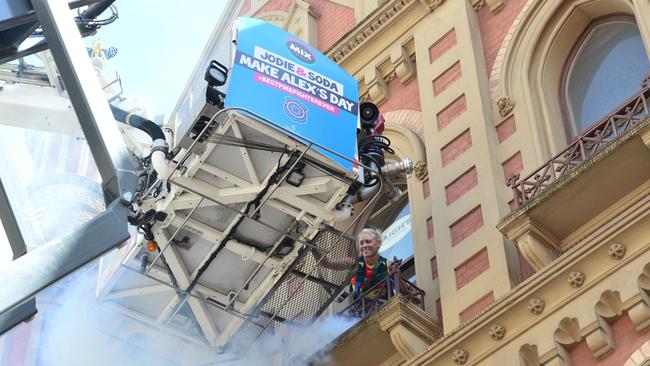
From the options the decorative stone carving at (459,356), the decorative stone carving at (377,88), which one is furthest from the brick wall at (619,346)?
the decorative stone carving at (377,88)

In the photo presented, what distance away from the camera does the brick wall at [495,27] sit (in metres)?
17.0

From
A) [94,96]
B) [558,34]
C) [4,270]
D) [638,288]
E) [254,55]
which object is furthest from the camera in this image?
[558,34]

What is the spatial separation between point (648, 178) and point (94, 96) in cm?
634

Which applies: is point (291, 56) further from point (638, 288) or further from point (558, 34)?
point (638, 288)

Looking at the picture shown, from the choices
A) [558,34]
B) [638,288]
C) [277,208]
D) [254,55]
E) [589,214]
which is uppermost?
[558,34]

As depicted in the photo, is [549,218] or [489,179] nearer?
[549,218]

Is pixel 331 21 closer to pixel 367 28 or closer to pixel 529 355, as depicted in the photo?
pixel 367 28

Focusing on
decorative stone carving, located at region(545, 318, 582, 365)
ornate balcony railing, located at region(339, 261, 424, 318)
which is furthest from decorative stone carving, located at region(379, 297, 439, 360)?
decorative stone carving, located at region(545, 318, 582, 365)

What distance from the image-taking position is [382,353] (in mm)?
14555

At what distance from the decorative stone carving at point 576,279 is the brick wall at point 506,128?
350 centimetres

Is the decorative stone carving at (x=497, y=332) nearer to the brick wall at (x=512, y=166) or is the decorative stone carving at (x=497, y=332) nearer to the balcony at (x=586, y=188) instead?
the balcony at (x=586, y=188)

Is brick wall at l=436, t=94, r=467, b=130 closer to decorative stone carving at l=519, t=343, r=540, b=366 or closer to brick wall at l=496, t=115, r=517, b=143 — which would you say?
brick wall at l=496, t=115, r=517, b=143

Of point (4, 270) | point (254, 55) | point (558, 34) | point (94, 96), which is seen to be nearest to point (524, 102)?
point (558, 34)

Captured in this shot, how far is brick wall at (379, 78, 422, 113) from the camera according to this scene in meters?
18.1
